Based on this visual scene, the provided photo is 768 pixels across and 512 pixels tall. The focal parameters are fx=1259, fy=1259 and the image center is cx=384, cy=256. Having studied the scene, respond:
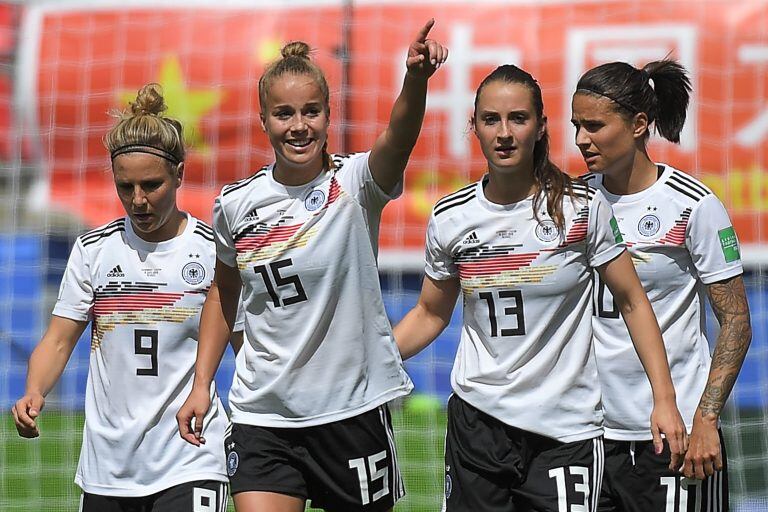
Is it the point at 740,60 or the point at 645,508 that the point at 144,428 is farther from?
the point at 740,60

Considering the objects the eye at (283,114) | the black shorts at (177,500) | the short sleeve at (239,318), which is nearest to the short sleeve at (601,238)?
the eye at (283,114)

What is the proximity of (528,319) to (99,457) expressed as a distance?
5.13 feet

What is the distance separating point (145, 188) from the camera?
4.36 meters

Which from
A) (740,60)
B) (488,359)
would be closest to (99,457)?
(488,359)

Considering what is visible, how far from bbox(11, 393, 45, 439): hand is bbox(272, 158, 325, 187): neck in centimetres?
115

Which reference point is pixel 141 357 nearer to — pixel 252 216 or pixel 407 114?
pixel 252 216

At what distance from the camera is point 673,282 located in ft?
13.7

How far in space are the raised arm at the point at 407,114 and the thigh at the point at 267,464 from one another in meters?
0.85

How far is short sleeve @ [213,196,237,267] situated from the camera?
13.4 feet

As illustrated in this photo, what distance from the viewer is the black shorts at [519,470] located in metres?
3.84

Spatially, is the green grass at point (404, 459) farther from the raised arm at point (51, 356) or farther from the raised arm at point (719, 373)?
the raised arm at point (719, 373)

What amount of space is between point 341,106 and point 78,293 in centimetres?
446

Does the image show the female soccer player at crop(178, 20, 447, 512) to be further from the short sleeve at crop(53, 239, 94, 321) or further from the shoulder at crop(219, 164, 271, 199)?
the short sleeve at crop(53, 239, 94, 321)

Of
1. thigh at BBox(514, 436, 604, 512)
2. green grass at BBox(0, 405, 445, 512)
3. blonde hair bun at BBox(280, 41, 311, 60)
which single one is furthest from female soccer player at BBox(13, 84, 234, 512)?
green grass at BBox(0, 405, 445, 512)
